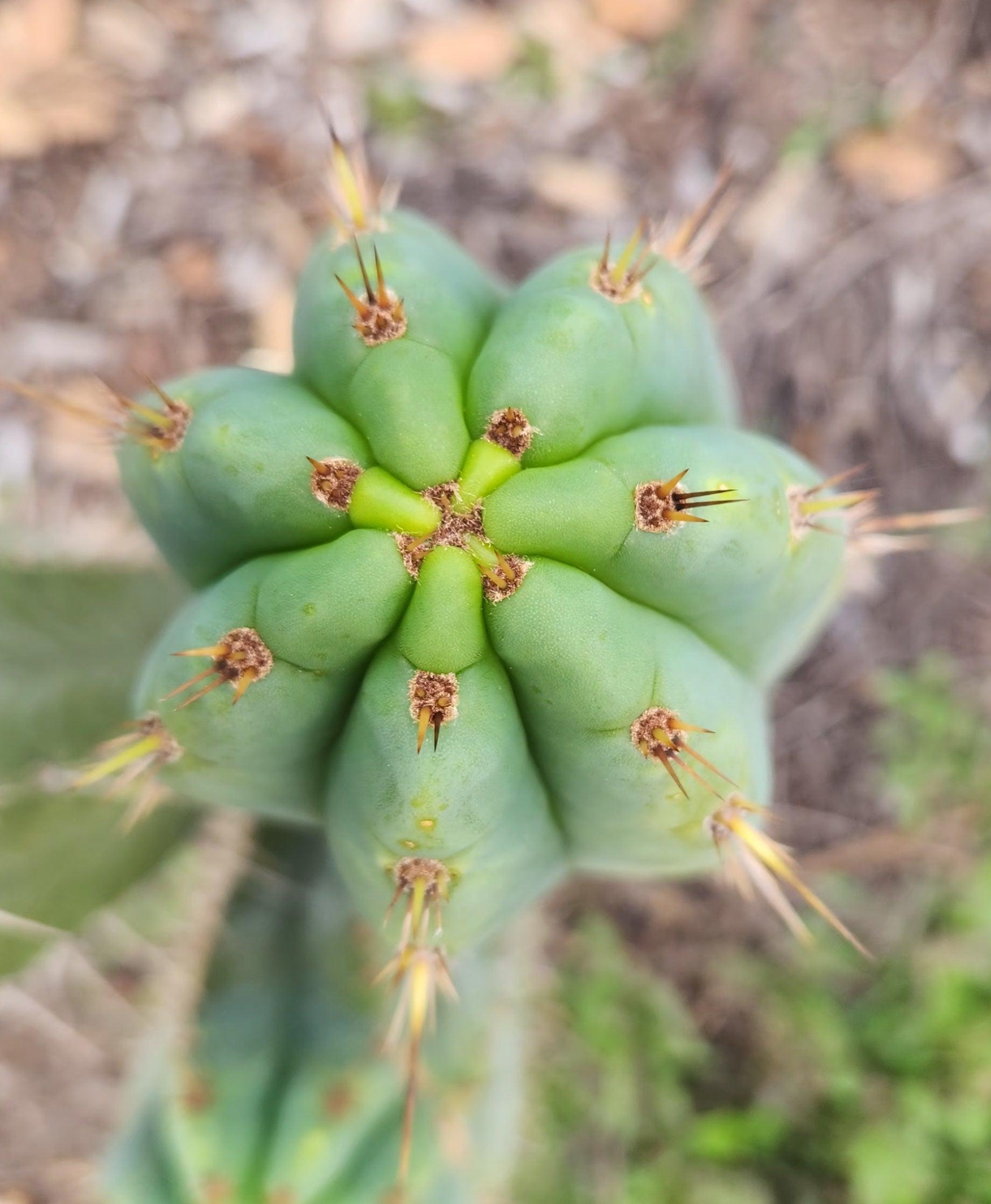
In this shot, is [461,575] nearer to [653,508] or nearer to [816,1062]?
[653,508]

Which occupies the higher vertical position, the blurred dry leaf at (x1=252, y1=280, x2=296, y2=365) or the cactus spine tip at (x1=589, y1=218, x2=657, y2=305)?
the blurred dry leaf at (x1=252, y1=280, x2=296, y2=365)

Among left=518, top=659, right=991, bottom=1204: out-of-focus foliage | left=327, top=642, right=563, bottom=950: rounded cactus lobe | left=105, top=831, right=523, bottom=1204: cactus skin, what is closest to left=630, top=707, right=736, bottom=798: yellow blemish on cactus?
left=327, top=642, right=563, bottom=950: rounded cactus lobe

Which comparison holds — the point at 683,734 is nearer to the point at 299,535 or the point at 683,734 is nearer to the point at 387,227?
the point at 299,535

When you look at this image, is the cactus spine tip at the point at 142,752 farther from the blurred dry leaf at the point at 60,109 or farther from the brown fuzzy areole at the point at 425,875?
the blurred dry leaf at the point at 60,109

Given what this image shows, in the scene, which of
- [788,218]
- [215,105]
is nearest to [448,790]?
[788,218]

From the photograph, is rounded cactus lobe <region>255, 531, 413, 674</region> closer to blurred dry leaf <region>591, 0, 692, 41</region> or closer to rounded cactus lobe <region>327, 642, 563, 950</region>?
rounded cactus lobe <region>327, 642, 563, 950</region>

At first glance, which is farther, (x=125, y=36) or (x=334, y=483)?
(x=125, y=36)
